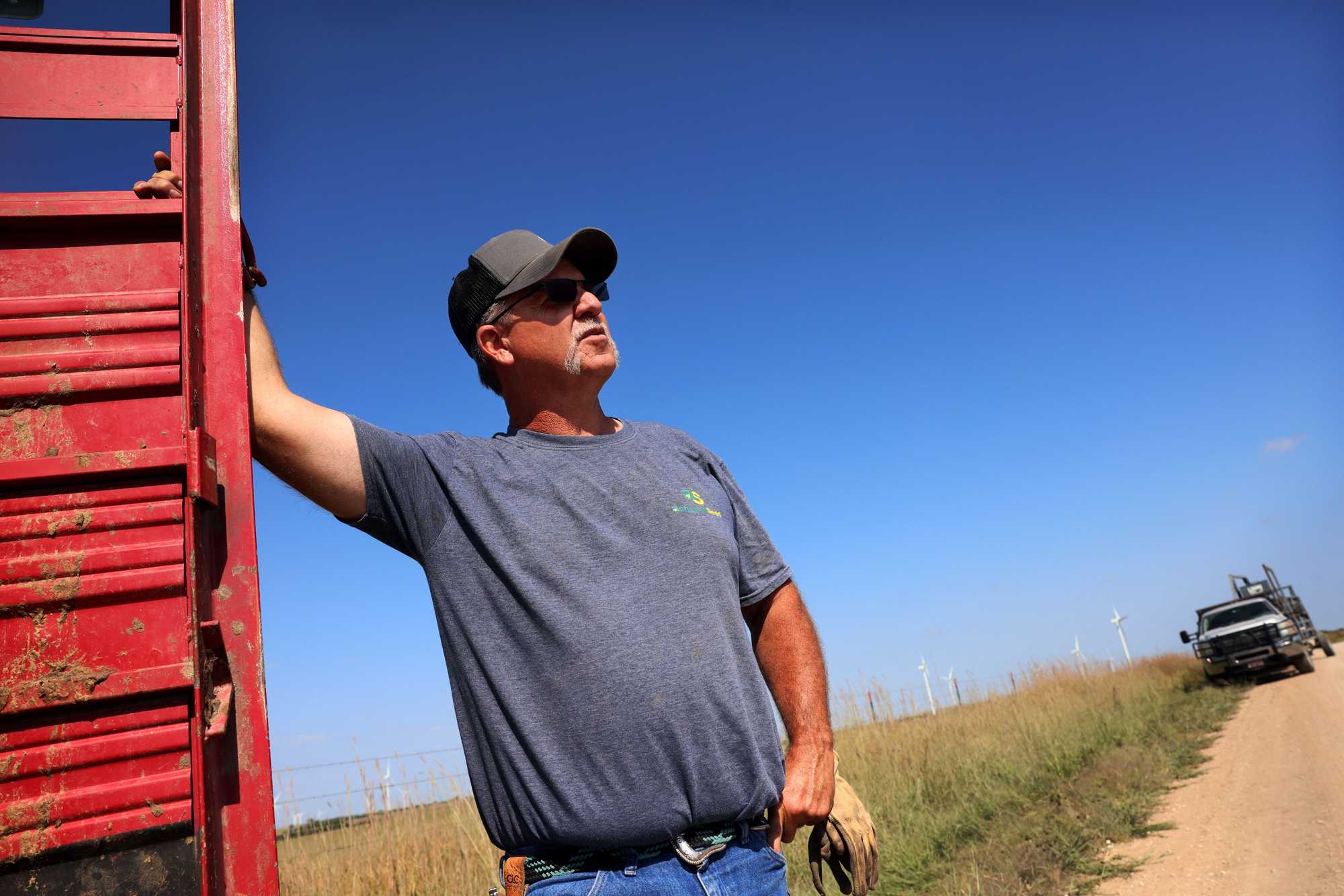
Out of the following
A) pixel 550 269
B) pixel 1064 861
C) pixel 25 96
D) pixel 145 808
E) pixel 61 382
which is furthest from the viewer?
pixel 1064 861

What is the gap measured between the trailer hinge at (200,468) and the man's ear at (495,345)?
1.04 m

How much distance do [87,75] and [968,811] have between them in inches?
277

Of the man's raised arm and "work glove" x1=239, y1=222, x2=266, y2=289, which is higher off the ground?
"work glove" x1=239, y1=222, x2=266, y2=289

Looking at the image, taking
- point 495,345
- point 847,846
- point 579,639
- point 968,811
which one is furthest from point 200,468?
point 968,811

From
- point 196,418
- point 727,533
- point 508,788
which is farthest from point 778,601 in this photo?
point 196,418

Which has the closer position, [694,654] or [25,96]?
[25,96]

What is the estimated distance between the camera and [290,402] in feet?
5.35

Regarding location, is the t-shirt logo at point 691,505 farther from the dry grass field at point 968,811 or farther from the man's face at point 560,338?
the dry grass field at point 968,811

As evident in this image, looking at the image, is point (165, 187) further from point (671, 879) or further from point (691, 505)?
point (671, 879)

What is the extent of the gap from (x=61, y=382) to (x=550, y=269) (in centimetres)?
120

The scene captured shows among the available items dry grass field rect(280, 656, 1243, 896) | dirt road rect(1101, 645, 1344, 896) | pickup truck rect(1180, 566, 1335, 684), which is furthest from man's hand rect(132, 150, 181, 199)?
pickup truck rect(1180, 566, 1335, 684)

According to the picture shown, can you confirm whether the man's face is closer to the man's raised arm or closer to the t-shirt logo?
the t-shirt logo

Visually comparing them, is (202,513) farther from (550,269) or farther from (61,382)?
(550,269)

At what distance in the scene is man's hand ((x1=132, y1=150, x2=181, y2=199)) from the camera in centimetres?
147
